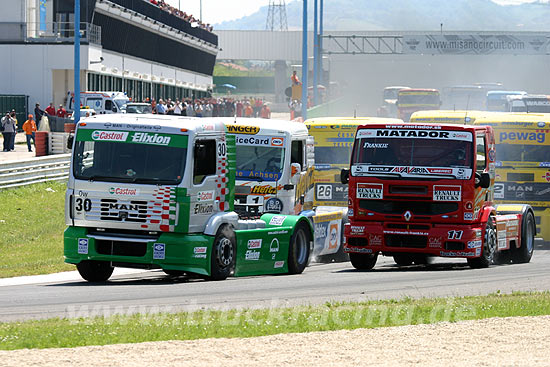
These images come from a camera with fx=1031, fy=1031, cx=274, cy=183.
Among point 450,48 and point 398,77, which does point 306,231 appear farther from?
point 398,77

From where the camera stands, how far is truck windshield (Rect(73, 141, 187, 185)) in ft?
49.6

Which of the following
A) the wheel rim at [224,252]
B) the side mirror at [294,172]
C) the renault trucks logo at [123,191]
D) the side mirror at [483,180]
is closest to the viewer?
the renault trucks logo at [123,191]

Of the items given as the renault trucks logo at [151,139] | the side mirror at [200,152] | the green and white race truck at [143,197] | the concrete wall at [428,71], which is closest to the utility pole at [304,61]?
the side mirror at [200,152]

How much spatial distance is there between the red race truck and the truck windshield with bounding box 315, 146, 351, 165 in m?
4.94

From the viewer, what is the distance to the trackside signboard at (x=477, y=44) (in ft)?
304

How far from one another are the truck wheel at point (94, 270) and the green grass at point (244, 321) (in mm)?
3917

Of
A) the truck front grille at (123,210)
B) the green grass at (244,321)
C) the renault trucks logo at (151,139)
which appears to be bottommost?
the green grass at (244,321)

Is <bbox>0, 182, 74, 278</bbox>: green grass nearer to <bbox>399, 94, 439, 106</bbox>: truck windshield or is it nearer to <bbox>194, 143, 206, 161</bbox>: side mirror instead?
<bbox>194, 143, 206, 161</bbox>: side mirror

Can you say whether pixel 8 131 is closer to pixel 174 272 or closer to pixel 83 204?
pixel 174 272

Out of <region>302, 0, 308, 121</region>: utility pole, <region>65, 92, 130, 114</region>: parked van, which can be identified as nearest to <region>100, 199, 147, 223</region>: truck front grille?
<region>302, 0, 308, 121</region>: utility pole

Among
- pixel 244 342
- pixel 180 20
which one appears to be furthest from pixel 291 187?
pixel 180 20

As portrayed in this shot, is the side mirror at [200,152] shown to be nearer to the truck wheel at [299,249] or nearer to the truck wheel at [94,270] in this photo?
the truck wheel at [94,270]

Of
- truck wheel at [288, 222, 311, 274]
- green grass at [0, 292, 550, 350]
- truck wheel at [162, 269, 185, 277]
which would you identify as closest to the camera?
green grass at [0, 292, 550, 350]

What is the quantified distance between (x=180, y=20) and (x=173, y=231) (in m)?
65.4
